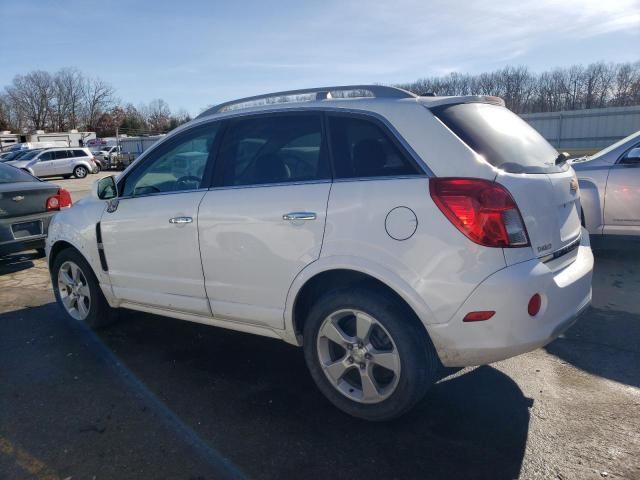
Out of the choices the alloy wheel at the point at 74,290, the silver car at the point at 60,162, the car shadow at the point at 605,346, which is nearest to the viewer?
the car shadow at the point at 605,346

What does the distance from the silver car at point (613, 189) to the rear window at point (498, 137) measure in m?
3.02

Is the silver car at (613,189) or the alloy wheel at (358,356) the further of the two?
the silver car at (613,189)

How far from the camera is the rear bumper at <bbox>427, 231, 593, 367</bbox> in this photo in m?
2.48

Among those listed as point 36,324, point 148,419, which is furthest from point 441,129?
point 36,324

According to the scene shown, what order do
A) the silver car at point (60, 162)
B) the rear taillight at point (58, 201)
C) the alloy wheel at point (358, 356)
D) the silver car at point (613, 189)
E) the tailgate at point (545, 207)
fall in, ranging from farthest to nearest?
1. the silver car at point (60, 162)
2. the rear taillight at point (58, 201)
3. the silver car at point (613, 189)
4. the alloy wheel at point (358, 356)
5. the tailgate at point (545, 207)

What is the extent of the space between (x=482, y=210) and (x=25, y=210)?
631 centimetres

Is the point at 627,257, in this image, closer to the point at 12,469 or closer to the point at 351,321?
the point at 351,321

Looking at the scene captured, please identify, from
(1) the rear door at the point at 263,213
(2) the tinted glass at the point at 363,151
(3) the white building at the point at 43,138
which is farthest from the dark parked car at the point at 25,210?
(3) the white building at the point at 43,138

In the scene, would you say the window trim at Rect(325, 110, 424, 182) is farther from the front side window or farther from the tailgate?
the front side window

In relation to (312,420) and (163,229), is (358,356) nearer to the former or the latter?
(312,420)

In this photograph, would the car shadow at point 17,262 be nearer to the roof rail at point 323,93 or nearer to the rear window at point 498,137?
the roof rail at point 323,93

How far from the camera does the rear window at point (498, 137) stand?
2.72m

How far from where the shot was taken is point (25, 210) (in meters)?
6.68

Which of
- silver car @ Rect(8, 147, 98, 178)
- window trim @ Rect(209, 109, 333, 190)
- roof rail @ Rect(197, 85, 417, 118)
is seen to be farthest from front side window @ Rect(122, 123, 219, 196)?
silver car @ Rect(8, 147, 98, 178)
